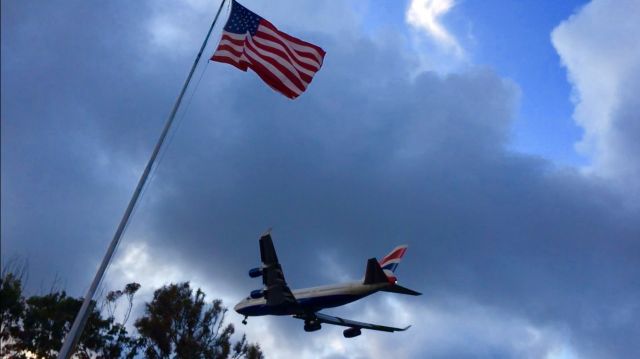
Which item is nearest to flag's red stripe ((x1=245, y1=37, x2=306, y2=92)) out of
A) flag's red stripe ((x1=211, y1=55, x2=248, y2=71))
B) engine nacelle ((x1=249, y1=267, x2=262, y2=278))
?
flag's red stripe ((x1=211, y1=55, x2=248, y2=71))

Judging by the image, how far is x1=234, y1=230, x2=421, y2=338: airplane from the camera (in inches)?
1291

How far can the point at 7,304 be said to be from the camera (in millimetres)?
37000

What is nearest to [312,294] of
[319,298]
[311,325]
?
[319,298]

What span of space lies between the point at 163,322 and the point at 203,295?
477 centimetres

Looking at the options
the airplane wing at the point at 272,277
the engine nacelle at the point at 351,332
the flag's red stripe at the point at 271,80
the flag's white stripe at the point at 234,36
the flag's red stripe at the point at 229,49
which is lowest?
the engine nacelle at the point at 351,332

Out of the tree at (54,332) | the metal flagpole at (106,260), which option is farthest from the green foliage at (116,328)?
the metal flagpole at (106,260)

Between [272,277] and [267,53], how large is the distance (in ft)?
58.7

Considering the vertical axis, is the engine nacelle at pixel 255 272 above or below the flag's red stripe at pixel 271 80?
below

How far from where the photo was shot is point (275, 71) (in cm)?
2048

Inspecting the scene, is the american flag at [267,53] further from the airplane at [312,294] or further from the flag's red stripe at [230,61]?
the airplane at [312,294]

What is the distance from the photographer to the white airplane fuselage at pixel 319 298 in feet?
119

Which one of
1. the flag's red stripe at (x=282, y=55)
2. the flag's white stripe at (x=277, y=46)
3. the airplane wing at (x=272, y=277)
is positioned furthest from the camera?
the airplane wing at (x=272, y=277)

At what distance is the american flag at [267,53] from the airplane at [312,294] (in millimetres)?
11920

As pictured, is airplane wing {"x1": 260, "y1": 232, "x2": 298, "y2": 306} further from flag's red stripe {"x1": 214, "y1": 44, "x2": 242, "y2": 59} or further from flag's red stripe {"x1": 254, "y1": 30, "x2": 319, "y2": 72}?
flag's red stripe {"x1": 214, "y1": 44, "x2": 242, "y2": 59}
